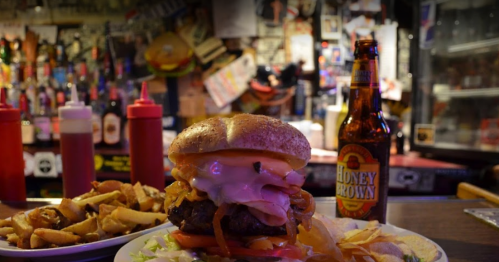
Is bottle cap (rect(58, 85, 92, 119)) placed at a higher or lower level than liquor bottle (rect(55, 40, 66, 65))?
lower

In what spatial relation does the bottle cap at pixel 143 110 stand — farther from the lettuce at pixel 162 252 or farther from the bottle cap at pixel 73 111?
the lettuce at pixel 162 252

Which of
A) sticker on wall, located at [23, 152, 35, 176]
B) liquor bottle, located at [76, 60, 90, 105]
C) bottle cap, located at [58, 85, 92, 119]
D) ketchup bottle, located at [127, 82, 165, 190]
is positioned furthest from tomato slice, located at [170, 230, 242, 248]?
liquor bottle, located at [76, 60, 90, 105]

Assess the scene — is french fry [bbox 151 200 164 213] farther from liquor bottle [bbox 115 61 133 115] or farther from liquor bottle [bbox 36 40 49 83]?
liquor bottle [bbox 36 40 49 83]

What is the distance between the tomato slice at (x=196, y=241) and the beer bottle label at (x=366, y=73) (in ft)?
2.83

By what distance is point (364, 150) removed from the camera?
4.90 feet

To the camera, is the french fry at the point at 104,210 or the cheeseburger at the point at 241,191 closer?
the cheeseburger at the point at 241,191

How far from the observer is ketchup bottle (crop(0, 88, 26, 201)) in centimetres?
185

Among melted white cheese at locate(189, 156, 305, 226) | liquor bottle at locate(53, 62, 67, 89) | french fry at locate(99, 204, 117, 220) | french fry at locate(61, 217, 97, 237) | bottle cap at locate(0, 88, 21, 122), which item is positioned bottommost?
french fry at locate(61, 217, 97, 237)

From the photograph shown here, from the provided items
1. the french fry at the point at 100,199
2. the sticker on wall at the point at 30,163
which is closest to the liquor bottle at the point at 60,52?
the sticker on wall at the point at 30,163

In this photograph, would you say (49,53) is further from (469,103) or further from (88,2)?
(469,103)

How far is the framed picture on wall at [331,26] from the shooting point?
461 centimetres

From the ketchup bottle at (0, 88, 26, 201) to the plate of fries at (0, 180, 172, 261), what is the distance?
2.23 ft

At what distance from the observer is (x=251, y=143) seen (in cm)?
104

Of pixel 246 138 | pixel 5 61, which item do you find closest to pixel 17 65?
pixel 5 61
